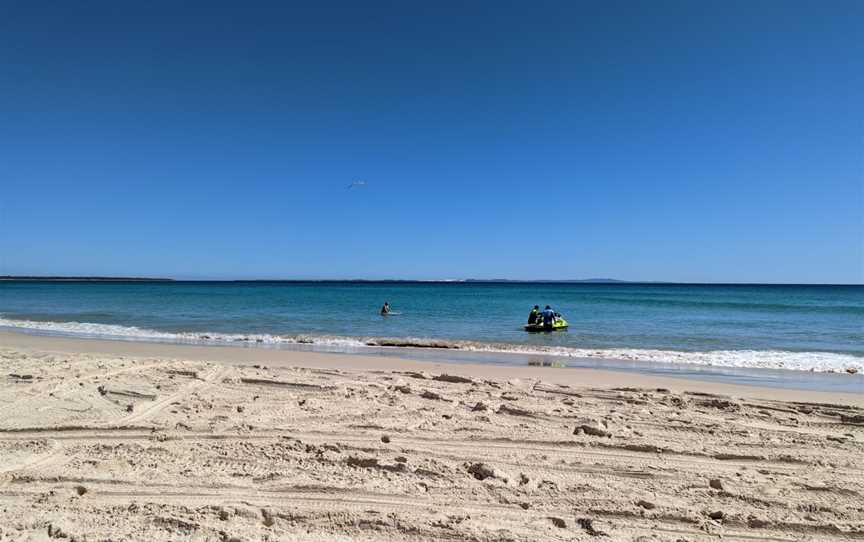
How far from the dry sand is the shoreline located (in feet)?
2.60

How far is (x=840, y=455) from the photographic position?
4680 millimetres

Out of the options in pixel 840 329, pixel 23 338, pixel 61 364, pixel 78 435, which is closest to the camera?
pixel 78 435

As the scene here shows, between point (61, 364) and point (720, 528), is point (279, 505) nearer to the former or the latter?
point (720, 528)

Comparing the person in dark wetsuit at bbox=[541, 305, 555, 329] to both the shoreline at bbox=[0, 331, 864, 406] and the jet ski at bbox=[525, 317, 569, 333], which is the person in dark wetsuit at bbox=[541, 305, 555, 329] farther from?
the shoreline at bbox=[0, 331, 864, 406]

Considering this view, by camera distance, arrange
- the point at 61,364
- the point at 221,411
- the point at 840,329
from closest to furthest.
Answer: the point at 221,411 → the point at 61,364 → the point at 840,329

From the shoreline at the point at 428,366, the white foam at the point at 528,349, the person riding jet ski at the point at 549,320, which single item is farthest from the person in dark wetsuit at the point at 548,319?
the shoreline at the point at 428,366

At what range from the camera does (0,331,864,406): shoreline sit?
8.16m

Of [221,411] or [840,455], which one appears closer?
[840,455]

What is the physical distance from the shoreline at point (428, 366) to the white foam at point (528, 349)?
4.08ft

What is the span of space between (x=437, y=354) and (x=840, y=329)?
19.2 m

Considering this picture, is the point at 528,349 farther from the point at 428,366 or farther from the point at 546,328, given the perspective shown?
the point at 546,328

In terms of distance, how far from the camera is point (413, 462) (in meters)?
4.22

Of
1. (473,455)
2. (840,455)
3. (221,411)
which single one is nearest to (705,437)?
(840,455)

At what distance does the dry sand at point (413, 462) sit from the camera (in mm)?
3264
